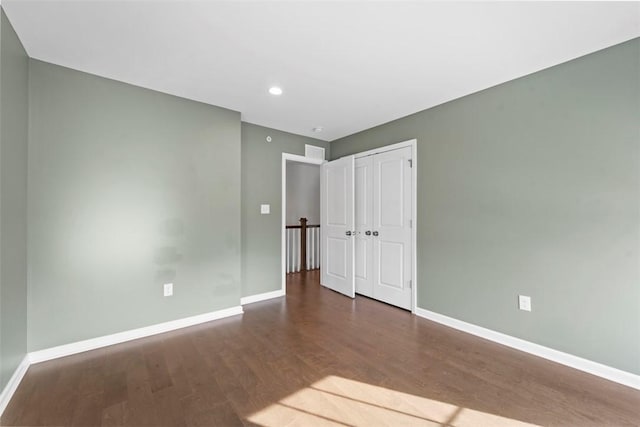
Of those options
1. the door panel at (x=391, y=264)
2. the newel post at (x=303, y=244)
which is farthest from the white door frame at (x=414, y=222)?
the newel post at (x=303, y=244)

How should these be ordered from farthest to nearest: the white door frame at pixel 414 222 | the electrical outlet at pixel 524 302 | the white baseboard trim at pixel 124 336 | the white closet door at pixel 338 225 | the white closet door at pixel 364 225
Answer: the white closet door at pixel 338 225, the white closet door at pixel 364 225, the white door frame at pixel 414 222, the electrical outlet at pixel 524 302, the white baseboard trim at pixel 124 336

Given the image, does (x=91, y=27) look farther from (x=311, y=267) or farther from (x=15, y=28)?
(x=311, y=267)

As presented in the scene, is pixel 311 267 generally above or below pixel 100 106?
below

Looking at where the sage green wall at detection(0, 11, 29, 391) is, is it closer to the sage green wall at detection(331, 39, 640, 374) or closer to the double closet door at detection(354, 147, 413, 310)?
the double closet door at detection(354, 147, 413, 310)

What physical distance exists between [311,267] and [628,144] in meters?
→ 5.01

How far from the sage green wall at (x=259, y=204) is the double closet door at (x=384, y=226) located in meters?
1.19

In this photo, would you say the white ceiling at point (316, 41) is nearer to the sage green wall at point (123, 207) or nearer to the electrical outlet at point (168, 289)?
the sage green wall at point (123, 207)

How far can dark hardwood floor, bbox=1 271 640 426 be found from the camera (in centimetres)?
161

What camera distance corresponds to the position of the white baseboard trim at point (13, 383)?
5.40ft

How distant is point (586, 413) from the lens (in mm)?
1646

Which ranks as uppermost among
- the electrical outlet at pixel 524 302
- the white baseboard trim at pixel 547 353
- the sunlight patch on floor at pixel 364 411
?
the electrical outlet at pixel 524 302

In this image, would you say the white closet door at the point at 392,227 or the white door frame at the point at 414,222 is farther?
the white closet door at the point at 392,227

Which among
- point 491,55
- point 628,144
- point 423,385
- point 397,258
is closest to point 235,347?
point 423,385

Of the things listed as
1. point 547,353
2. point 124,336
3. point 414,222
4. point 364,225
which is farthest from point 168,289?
point 547,353
